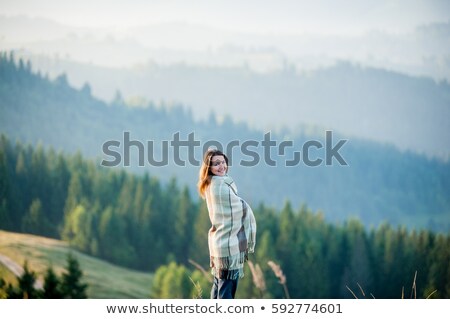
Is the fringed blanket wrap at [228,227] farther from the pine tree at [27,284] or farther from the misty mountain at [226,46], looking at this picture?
the misty mountain at [226,46]

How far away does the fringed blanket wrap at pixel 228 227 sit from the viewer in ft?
11.3

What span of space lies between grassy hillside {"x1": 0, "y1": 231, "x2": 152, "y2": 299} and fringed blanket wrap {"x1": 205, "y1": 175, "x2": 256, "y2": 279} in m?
5.50

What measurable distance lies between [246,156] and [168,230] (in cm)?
186

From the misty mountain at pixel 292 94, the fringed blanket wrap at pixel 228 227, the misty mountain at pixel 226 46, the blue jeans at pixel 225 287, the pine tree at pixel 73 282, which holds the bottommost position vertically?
the pine tree at pixel 73 282

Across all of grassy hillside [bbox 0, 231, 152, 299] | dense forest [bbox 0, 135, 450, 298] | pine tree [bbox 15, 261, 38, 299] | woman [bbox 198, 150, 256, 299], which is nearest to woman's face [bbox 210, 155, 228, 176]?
woman [bbox 198, 150, 256, 299]

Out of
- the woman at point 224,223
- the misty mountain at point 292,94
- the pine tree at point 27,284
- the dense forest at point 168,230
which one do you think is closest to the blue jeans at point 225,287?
the woman at point 224,223

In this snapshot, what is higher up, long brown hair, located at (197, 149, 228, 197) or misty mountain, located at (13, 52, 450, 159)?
misty mountain, located at (13, 52, 450, 159)

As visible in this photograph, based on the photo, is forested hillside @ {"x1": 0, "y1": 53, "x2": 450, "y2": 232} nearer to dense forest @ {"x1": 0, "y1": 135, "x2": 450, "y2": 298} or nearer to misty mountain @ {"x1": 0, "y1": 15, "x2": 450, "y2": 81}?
dense forest @ {"x1": 0, "y1": 135, "x2": 450, "y2": 298}

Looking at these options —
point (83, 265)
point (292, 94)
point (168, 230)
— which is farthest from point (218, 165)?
point (292, 94)

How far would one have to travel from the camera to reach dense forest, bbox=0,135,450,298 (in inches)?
362

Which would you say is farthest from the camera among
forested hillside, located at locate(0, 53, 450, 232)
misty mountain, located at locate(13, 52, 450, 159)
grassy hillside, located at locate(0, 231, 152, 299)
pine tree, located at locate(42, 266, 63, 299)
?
misty mountain, located at locate(13, 52, 450, 159)

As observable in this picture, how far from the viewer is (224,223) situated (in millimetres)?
3477

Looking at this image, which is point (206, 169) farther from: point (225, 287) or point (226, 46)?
point (226, 46)

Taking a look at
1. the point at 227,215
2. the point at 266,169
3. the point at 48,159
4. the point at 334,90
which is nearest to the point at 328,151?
the point at 266,169
